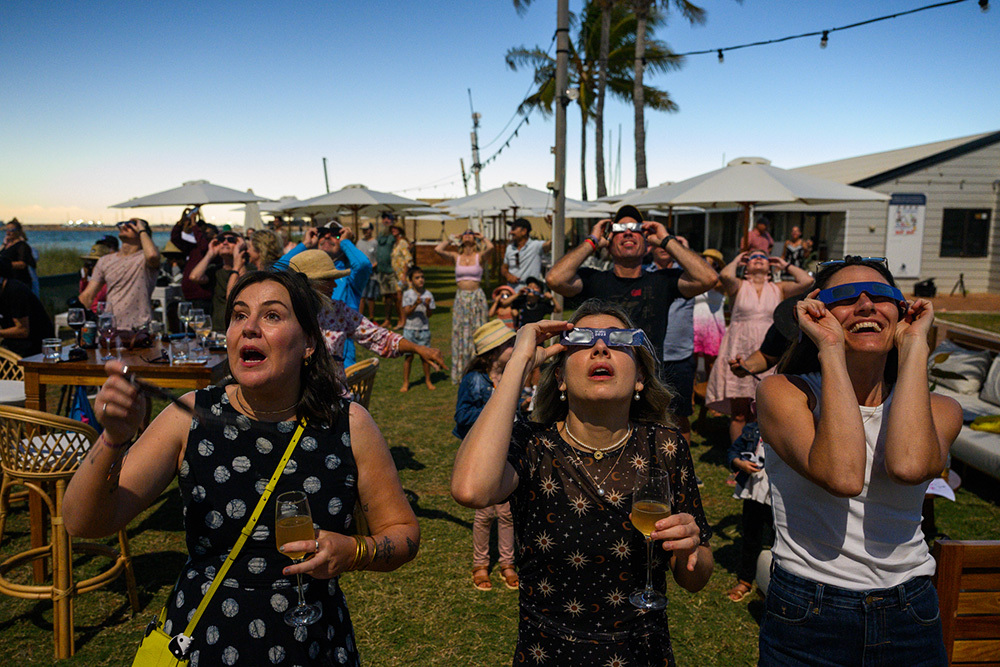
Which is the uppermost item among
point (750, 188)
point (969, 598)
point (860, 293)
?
point (750, 188)


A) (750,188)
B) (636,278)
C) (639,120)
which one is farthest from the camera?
(639,120)

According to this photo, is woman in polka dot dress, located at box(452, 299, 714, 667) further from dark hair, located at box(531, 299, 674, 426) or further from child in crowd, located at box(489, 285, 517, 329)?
child in crowd, located at box(489, 285, 517, 329)

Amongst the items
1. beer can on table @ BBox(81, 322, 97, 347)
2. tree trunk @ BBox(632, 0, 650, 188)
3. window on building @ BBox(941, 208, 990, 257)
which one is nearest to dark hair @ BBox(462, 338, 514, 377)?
beer can on table @ BBox(81, 322, 97, 347)

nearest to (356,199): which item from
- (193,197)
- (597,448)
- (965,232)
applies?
(193,197)

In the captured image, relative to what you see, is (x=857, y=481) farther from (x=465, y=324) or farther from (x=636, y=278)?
(x=465, y=324)

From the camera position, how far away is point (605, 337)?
2195 mm

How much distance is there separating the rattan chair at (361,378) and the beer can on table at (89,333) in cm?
244

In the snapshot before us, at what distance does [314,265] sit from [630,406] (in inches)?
110

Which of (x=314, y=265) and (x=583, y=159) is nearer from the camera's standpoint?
(x=314, y=265)

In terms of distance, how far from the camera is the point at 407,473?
6398 mm

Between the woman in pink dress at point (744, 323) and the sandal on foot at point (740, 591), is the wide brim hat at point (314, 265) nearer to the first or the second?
the sandal on foot at point (740, 591)

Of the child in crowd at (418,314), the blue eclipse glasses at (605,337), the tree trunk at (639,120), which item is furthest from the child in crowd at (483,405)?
the tree trunk at (639,120)

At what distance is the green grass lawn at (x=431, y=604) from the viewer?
12.0ft

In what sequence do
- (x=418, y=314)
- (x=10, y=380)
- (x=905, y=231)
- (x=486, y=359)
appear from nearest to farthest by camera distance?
(x=486, y=359) → (x=10, y=380) → (x=418, y=314) → (x=905, y=231)
